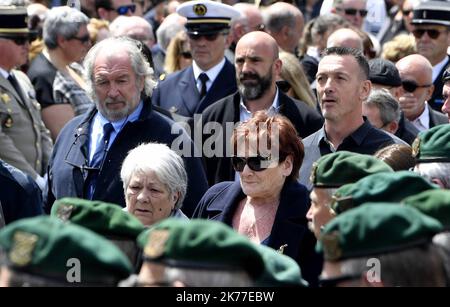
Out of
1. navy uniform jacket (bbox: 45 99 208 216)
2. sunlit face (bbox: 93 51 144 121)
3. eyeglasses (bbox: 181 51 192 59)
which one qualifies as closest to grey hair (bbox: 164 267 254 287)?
navy uniform jacket (bbox: 45 99 208 216)

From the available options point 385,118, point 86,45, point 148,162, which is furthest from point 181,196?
point 86,45

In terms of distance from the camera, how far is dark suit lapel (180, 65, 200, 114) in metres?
10.1

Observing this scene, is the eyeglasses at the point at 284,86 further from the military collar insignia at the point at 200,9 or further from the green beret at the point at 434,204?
the green beret at the point at 434,204

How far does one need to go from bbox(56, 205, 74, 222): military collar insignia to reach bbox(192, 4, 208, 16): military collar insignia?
19.4ft

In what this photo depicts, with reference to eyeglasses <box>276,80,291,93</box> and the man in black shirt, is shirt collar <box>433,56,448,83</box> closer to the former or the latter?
eyeglasses <box>276,80,291,93</box>

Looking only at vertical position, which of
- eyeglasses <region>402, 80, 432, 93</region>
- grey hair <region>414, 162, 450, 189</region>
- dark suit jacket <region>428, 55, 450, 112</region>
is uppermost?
grey hair <region>414, 162, 450, 189</region>

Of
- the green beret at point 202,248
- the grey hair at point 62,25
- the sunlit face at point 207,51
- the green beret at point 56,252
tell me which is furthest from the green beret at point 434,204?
the grey hair at point 62,25

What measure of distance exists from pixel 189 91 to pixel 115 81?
94.7 inches

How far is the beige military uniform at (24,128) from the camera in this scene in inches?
371

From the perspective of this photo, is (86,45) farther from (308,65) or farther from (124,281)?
(124,281)

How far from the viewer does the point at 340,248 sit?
13.2ft
